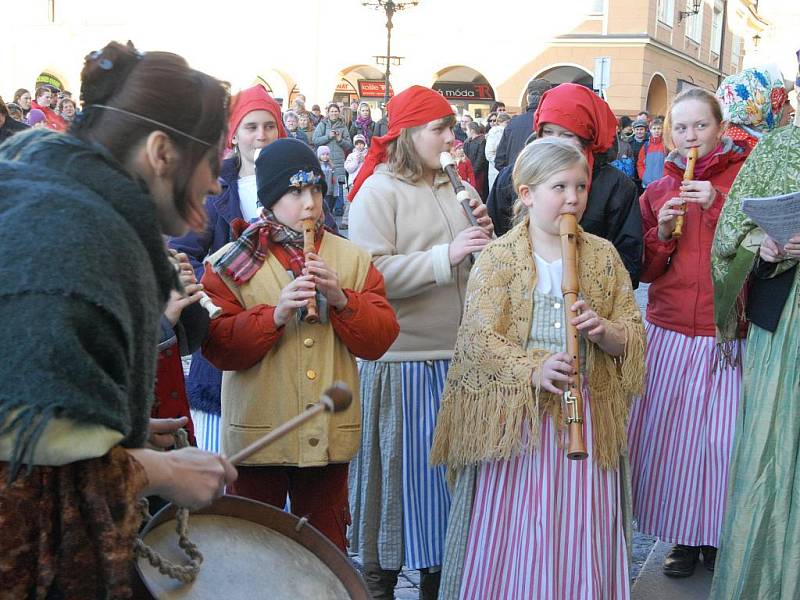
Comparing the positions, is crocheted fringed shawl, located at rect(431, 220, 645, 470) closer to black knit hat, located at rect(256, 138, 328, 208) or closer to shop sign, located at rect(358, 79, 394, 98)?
black knit hat, located at rect(256, 138, 328, 208)

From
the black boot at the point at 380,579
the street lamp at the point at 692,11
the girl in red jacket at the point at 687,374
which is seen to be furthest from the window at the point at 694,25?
the black boot at the point at 380,579

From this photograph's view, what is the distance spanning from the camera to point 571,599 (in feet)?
10.6

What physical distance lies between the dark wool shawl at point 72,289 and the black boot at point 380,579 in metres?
2.22

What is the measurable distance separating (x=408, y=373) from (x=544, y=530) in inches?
33.4

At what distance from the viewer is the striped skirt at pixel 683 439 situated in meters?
4.05

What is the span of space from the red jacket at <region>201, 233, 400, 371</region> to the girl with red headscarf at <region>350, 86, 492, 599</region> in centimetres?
55

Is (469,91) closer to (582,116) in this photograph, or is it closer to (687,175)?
(687,175)

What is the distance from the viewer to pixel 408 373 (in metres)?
3.76

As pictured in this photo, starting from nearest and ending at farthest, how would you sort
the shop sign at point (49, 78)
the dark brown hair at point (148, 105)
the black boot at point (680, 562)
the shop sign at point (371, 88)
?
the dark brown hair at point (148, 105)
the black boot at point (680, 562)
the shop sign at point (49, 78)
the shop sign at point (371, 88)

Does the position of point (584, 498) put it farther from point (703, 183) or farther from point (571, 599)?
point (703, 183)

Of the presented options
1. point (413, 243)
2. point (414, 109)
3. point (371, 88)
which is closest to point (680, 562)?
point (413, 243)

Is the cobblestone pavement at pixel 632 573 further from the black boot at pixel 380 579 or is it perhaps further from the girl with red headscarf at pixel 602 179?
the girl with red headscarf at pixel 602 179

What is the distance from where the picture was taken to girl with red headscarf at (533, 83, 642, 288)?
392 centimetres

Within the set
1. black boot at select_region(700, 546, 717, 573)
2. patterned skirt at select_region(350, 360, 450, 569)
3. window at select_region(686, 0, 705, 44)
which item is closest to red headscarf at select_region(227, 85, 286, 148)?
patterned skirt at select_region(350, 360, 450, 569)
